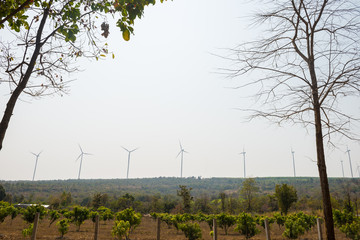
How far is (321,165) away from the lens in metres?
6.27

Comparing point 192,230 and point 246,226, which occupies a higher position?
point 246,226

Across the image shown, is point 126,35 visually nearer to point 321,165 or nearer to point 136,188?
point 321,165

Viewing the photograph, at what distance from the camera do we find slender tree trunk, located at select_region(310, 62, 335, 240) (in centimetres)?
599

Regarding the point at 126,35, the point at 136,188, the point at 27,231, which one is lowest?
the point at 27,231

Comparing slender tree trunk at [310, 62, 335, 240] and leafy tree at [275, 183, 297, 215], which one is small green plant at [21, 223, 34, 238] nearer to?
slender tree trunk at [310, 62, 335, 240]

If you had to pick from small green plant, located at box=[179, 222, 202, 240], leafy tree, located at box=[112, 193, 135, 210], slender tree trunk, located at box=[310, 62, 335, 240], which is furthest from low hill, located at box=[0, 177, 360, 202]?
slender tree trunk, located at box=[310, 62, 335, 240]

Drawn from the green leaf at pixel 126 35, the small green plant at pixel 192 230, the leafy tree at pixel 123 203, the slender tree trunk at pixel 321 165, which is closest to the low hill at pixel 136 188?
the leafy tree at pixel 123 203

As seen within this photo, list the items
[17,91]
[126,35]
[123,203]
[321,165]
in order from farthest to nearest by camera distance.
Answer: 1. [123,203]
2. [321,165]
3. [17,91]
4. [126,35]

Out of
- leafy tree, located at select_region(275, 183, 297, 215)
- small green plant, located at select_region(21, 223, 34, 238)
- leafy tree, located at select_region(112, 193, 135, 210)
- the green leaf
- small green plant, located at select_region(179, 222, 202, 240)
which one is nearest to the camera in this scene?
the green leaf

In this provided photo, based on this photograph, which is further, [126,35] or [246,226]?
[246,226]

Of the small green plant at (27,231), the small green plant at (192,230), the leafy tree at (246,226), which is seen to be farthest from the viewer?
the leafy tree at (246,226)

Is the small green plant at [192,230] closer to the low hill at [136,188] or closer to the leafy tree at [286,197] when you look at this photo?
the leafy tree at [286,197]

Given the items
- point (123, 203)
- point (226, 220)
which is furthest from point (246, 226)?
point (123, 203)

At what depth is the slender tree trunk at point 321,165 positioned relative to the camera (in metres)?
5.99
